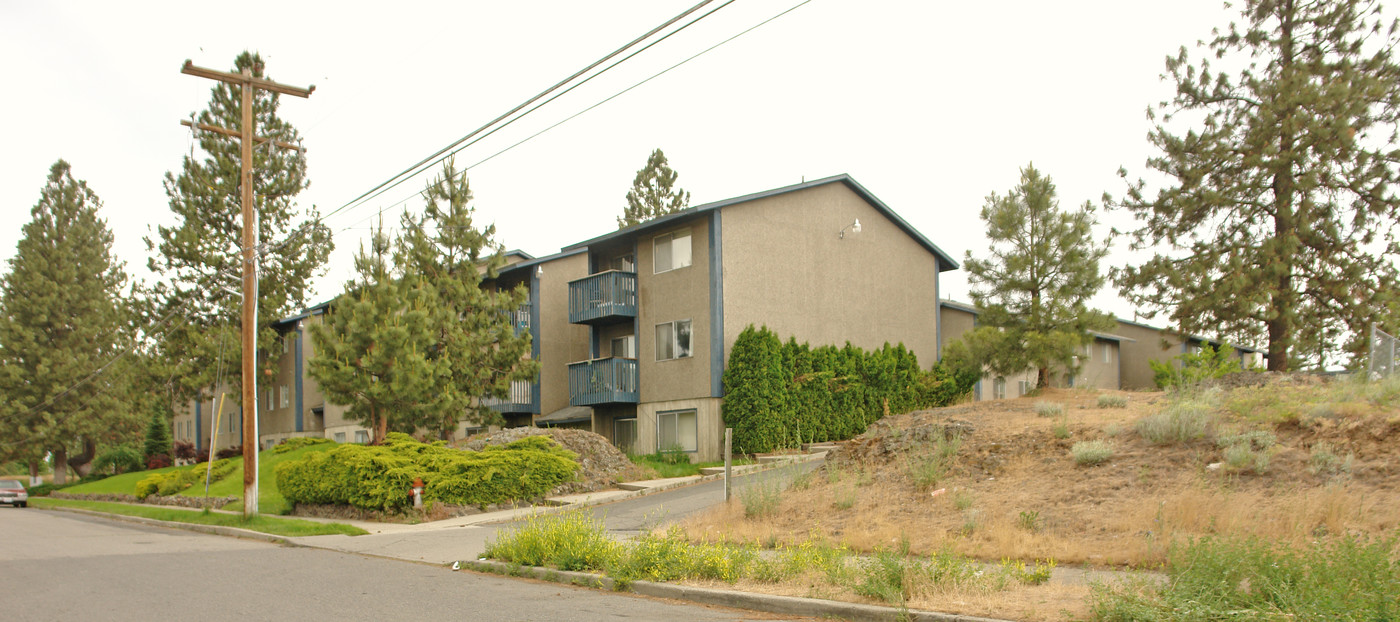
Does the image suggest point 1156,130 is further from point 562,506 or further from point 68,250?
point 68,250

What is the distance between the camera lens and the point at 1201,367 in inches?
1022

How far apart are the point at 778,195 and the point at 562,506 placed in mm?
12990

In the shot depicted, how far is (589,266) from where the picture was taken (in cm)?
3167

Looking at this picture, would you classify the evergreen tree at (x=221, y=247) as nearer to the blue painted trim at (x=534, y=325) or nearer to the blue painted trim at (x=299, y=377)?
the blue painted trim at (x=299, y=377)

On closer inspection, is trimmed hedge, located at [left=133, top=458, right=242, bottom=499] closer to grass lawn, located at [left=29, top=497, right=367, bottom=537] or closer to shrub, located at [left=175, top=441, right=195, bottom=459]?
grass lawn, located at [left=29, top=497, right=367, bottom=537]

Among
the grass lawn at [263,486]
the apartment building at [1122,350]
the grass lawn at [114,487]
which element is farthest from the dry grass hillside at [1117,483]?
the grass lawn at [114,487]

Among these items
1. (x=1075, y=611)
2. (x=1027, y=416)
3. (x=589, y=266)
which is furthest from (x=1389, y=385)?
(x=589, y=266)

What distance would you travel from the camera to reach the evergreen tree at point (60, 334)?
46.7 m

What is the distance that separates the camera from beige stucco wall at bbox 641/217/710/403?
88.8 feet

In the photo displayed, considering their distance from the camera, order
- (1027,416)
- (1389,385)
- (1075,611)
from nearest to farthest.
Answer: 1. (1075,611)
2. (1389,385)
3. (1027,416)

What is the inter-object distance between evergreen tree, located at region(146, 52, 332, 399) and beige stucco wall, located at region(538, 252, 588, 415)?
13708 millimetres

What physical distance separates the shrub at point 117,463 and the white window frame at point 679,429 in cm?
3635

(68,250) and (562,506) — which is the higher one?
(68,250)

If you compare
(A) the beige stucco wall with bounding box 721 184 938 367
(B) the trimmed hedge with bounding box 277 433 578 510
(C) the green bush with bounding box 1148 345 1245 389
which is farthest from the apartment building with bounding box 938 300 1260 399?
(B) the trimmed hedge with bounding box 277 433 578 510
